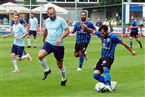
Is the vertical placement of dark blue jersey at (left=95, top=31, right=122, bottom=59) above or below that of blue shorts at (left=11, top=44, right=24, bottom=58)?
above

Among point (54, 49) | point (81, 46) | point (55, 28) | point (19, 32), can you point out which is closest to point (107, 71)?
point (54, 49)

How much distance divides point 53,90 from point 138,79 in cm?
352

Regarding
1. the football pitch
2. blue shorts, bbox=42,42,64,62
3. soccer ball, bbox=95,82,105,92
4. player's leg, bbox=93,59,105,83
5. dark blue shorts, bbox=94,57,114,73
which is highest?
blue shorts, bbox=42,42,64,62

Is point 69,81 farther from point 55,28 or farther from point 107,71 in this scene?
point 107,71

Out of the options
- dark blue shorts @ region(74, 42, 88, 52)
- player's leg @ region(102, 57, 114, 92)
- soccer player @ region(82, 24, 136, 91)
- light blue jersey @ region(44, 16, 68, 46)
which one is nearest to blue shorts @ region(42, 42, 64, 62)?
light blue jersey @ region(44, 16, 68, 46)

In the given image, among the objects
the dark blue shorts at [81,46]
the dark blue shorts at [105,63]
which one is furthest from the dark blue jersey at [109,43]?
the dark blue shorts at [81,46]

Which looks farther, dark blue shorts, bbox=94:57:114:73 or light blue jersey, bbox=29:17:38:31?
light blue jersey, bbox=29:17:38:31

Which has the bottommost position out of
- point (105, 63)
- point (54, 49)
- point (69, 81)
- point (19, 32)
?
point (69, 81)

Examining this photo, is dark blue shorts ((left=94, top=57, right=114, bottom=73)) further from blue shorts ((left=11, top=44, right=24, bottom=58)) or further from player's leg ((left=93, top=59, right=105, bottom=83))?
blue shorts ((left=11, top=44, right=24, bottom=58))

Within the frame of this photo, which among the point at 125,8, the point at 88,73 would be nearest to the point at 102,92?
the point at 88,73

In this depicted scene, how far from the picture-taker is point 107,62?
1359cm

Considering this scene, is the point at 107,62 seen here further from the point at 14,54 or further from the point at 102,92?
the point at 14,54

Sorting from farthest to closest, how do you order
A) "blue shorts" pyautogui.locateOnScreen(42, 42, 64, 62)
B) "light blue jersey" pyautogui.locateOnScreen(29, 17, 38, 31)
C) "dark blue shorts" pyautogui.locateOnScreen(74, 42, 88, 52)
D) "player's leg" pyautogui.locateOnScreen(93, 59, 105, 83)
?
"light blue jersey" pyautogui.locateOnScreen(29, 17, 38, 31)
"dark blue shorts" pyautogui.locateOnScreen(74, 42, 88, 52)
"blue shorts" pyautogui.locateOnScreen(42, 42, 64, 62)
"player's leg" pyautogui.locateOnScreen(93, 59, 105, 83)

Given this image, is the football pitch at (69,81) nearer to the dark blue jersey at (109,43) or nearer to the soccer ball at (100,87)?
the soccer ball at (100,87)
